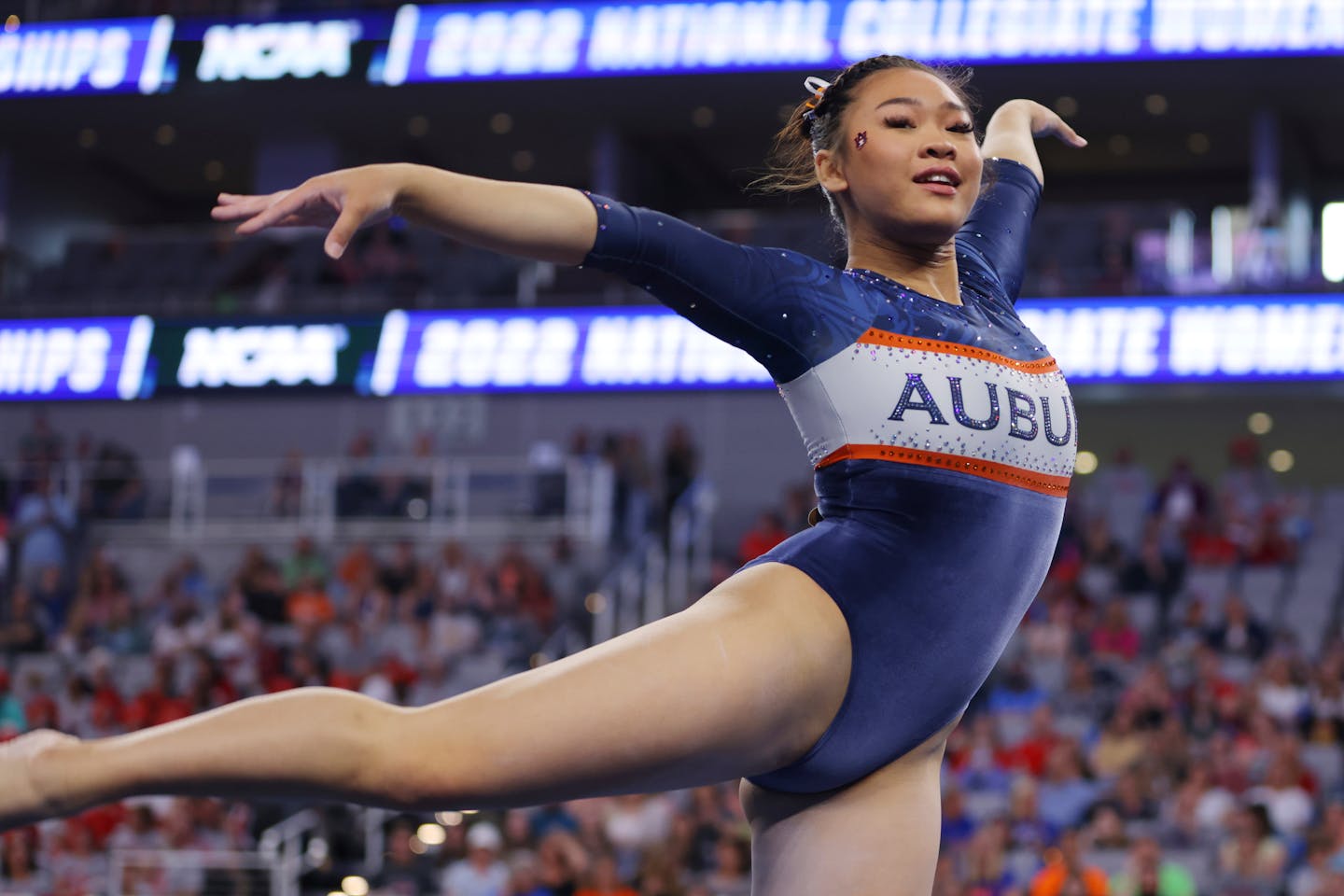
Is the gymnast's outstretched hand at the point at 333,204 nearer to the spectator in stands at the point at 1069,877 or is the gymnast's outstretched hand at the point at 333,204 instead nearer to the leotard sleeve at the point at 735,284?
the leotard sleeve at the point at 735,284

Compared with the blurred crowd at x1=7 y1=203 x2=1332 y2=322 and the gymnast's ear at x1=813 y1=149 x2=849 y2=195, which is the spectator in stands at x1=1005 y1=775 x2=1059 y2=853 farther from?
the gymnast's ear at x1=813 y1=149 x2=849 y2=195

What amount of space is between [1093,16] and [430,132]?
26.4ft

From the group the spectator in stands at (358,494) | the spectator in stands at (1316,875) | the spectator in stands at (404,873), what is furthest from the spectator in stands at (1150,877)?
the spectator in stands at (358,494)

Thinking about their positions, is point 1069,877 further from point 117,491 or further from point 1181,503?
point 117,491


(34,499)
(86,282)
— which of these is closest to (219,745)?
(34,499)

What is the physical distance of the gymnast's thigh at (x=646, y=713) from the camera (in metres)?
2.51

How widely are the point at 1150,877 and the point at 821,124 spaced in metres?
6.46

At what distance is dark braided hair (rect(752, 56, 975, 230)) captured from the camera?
10.1 feet

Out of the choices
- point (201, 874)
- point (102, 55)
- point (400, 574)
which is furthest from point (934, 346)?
point (102, 55)

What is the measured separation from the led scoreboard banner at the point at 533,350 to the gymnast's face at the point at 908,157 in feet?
37.1

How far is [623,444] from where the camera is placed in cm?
1584

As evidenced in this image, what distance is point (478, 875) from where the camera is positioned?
394 inches

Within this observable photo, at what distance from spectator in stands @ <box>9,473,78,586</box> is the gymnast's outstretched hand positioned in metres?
13.9

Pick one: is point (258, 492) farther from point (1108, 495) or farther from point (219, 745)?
point (219, 745)
